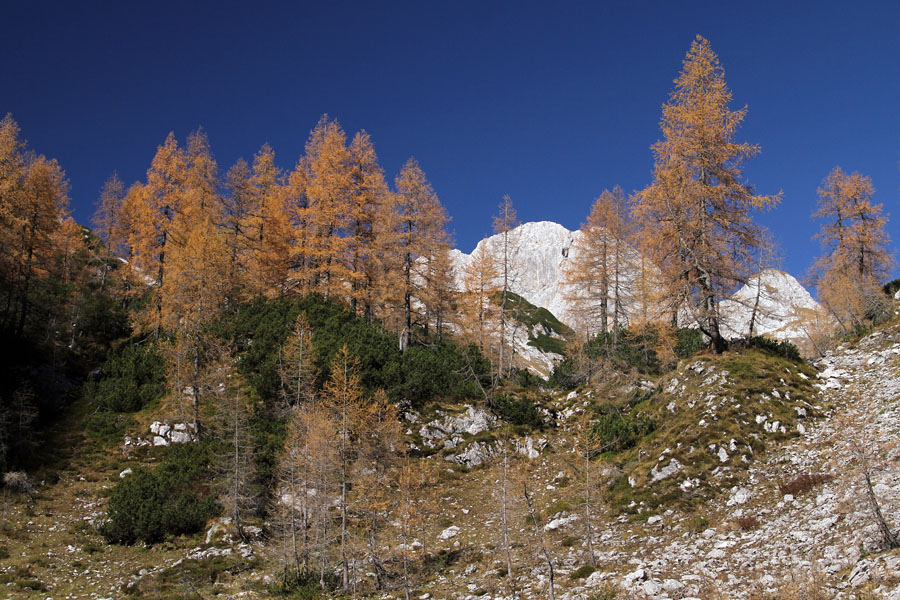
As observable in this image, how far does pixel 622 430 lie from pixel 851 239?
28.3 meters


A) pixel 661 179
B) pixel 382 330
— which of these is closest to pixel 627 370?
pixel 661 179

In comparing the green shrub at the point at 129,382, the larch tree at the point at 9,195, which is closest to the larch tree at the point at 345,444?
the green shrub at the point at 129,382

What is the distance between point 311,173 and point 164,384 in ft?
69.7

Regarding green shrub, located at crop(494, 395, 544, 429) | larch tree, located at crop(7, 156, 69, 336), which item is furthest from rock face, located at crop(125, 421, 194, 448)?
green shrub, located at crop(494, 395, 544, 429)

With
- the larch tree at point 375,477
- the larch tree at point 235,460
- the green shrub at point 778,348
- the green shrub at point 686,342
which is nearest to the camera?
the larch tree at point 375,477

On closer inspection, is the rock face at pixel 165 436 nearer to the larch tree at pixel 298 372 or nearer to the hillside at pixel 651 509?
the hillside at pixel 651 509

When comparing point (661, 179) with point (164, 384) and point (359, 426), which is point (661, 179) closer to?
point (359, 426)

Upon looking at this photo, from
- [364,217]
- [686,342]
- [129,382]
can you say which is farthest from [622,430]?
[129,382]

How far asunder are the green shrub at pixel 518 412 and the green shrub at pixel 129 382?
19.3m

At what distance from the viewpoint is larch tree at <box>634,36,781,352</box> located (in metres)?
21.2

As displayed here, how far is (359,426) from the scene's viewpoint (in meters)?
18.1

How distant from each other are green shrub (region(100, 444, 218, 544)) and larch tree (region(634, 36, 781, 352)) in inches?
853

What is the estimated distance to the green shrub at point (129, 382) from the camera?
27234mm

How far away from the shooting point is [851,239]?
1382 inches
